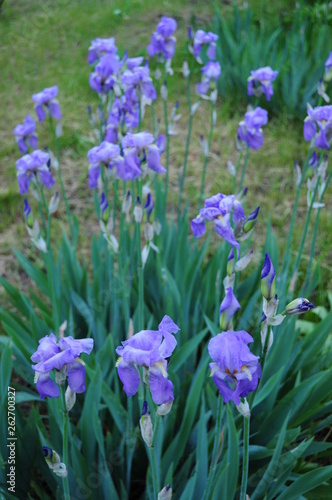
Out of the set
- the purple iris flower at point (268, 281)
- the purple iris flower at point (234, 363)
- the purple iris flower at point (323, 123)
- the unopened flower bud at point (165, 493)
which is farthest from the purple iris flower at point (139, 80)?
the unopened flower bud at point (165, 493)

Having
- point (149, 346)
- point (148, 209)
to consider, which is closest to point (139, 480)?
point (148, 209)

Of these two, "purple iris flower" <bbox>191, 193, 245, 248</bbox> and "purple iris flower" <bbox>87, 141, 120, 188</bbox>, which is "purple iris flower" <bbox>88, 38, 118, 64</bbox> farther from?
"purple iris flower" <bbox>191, 193, 245, 248</bbox>

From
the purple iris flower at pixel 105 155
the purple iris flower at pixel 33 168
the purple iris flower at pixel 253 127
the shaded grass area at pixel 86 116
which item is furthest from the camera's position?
the shaded grass area at pixel 86 116

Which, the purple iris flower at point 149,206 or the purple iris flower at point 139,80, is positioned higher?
the purple iris flower at point 139,80

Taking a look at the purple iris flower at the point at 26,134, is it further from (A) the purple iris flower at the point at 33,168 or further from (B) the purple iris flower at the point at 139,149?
(B) the purple iris flower at the point at 139,149

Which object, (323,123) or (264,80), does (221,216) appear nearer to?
(323,123)

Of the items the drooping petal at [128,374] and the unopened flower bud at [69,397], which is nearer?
the drooping petal at [128,374]

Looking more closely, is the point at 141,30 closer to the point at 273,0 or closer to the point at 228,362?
the point at 273,0

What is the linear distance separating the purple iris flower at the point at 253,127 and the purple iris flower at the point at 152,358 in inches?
39.3


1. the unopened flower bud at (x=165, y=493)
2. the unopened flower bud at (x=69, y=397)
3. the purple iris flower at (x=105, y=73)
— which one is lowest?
the unopened flower bud at (x=165, y=493)

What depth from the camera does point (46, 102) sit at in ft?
5.58

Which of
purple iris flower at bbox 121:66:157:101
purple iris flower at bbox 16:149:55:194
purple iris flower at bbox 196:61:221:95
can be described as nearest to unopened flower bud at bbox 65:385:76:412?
purple iris flower at bbox 16:149:55:194

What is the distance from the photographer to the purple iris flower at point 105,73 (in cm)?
155

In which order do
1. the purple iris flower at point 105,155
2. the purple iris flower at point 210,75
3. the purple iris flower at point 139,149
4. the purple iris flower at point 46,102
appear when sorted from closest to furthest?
the purple iris flower at point 139,149
the purple iris flower at point 105,155
the purple iris flower at point 46,102
the purple iris flower at point 210,75
